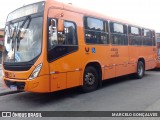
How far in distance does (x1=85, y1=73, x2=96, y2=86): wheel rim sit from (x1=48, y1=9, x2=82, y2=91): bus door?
1.94ft

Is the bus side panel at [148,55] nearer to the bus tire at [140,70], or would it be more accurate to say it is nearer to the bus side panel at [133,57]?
the bus tire at [140,70]

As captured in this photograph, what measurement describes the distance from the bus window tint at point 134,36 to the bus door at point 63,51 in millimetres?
4518

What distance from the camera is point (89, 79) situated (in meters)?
9.27

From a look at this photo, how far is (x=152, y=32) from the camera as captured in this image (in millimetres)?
15281

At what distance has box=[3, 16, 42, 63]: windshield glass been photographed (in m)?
7.35

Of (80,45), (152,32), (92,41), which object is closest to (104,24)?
(92,41)

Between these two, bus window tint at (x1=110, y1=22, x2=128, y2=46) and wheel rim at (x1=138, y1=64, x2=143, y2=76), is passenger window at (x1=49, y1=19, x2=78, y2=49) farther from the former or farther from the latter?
wheel rim at (x1=138, y1=64, x2=143, y2=76)

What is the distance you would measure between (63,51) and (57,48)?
0.32m

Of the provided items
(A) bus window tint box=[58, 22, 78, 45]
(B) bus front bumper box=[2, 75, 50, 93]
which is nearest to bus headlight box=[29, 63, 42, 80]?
(B) bus front bumper box=[2, 75, 50, 93]

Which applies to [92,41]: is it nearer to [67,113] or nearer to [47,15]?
[47,15]

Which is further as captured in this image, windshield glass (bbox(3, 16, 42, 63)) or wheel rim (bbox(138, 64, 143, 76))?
wheel rim (bbox(138, 64, 143, 76))

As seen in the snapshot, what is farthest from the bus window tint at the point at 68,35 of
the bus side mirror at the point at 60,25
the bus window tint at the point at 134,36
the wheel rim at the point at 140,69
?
the wheel rim at the point at 140,69

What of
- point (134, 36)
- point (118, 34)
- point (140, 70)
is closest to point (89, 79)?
point (118, 34)

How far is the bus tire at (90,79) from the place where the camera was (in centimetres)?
907
